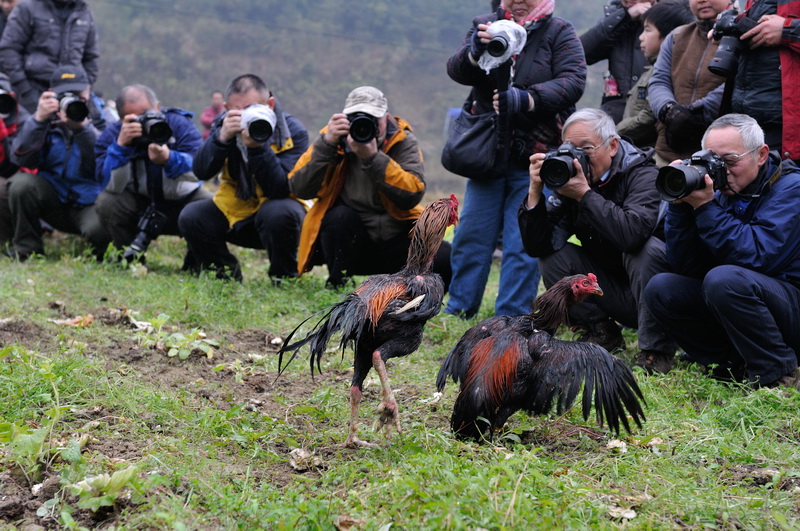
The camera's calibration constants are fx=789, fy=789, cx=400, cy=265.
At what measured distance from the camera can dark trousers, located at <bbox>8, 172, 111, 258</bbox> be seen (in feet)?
24.4

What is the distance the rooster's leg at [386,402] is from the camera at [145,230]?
419 centimetres

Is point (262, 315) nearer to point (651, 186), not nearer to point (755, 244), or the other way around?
point (651, 186)

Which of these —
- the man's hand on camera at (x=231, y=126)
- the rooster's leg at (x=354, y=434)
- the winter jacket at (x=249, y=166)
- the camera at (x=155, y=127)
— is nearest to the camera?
the rooster's leg at (x=354, y=434)

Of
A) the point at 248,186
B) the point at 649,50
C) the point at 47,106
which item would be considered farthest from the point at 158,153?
the point at 649,50

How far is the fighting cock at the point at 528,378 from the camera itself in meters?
3.36

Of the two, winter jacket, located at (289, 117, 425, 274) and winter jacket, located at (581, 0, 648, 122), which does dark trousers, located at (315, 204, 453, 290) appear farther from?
winter jacket, located at (581, 0, 648, 122)

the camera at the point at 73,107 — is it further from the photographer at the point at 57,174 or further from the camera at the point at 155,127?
the camera at the point at 155,127

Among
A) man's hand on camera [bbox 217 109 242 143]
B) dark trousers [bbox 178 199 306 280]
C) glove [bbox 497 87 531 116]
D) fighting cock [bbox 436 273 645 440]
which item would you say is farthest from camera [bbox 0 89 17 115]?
fighting cock [bbox 436 273 645 440]

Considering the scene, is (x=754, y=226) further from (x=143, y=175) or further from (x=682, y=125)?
(x=143, y=175)

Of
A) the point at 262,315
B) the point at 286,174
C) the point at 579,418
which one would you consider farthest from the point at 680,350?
the point at 286,174

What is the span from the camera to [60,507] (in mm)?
2797

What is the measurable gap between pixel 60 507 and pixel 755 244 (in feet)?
11.5

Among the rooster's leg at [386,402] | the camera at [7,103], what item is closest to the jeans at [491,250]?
the rooster's leg at [386,402]

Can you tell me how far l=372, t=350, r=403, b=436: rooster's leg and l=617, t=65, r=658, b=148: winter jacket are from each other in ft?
9.63
